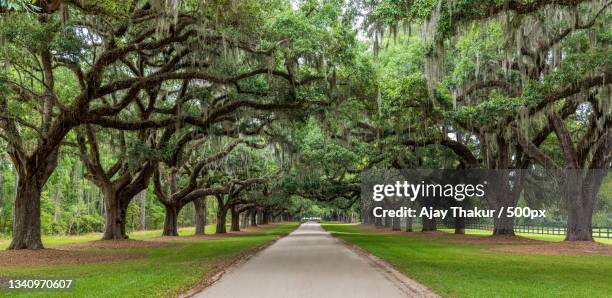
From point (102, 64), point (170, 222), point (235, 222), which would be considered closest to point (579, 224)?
point (102, 64)

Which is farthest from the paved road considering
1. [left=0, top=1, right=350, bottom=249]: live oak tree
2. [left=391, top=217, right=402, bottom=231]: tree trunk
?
[left=391, top=217, right=402, bottom=231]: tree trunk

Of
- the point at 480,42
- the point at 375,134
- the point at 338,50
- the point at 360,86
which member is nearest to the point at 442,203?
the point at 375,134

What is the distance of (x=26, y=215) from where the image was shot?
19047mm

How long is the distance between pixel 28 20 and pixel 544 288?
1428 centimetres

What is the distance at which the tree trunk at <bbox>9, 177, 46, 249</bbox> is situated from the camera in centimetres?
1897

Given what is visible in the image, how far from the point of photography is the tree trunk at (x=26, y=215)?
19.0 meters

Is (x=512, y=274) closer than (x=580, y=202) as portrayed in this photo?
Yes

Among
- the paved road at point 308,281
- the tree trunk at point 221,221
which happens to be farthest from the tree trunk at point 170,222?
the paved road at point 308,281

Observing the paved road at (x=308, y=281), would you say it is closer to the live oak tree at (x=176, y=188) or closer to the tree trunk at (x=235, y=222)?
the live oak tree at (x=176, y=188)

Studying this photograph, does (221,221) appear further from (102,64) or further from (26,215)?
(102,64)

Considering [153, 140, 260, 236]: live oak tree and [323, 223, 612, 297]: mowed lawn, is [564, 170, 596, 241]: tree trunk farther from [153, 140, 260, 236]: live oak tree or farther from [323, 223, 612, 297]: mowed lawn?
[153, 140, 260, 236]: live oak tree

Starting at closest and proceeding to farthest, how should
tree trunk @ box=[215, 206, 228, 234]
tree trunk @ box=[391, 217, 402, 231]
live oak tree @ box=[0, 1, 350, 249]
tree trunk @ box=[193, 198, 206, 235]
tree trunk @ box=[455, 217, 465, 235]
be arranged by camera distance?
live oak tree @ box=[0, 1, 350, 249] < tree trunk @ box=[455, 217, 465, 235] < tree trunk @ box=[193, 198, 206, 235] < tree trunk @ box=[215, 206, 228, 234] < tree trunk @ box=[391, 217, 402, 231]

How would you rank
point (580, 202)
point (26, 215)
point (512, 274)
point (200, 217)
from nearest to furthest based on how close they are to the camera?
point (512, 274)
point (26, 215)
point (580, 202)
point (200, 217)

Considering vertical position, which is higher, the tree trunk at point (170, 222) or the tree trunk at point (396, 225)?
the tree trunk at point (170, 222)
